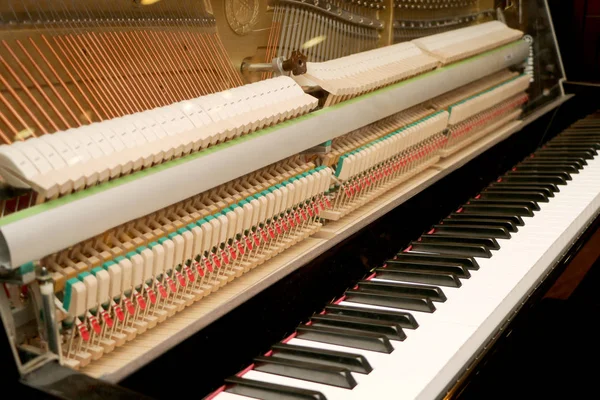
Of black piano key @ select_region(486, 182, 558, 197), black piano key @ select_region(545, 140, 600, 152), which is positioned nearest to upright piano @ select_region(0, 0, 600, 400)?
black piano key @ select_region(486, 182, 558, 197)

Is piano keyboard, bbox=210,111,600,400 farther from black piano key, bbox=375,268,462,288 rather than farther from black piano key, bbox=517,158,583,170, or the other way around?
black piano key, bbox=517,158,583,170

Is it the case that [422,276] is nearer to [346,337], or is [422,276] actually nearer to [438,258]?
[438,258]

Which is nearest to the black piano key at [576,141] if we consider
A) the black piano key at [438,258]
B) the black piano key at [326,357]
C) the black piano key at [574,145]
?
the black piano key at [574,145]

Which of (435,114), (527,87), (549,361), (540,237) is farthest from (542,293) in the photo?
(527,87)

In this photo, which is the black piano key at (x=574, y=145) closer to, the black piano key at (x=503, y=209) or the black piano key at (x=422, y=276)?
the black piano key at (x=503, y=209)

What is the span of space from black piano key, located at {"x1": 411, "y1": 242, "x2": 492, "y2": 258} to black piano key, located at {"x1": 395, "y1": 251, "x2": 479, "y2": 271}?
83mm

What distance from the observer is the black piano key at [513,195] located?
10.4 ft

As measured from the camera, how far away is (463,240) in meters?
2.71

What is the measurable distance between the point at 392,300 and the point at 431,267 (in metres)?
0.30

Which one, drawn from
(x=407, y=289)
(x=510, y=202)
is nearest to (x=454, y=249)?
(x=407, y=289)

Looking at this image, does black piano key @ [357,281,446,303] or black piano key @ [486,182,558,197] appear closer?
black piano key @ [357,281,446,303]

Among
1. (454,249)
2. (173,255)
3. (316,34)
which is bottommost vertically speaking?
(454,249)

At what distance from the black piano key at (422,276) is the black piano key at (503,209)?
74 cm

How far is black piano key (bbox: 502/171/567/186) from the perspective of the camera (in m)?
3.41
